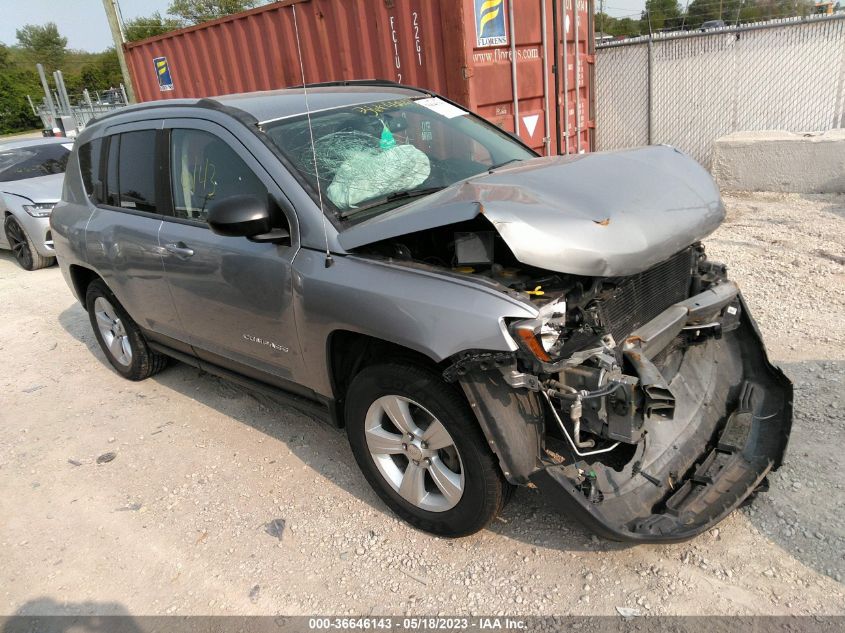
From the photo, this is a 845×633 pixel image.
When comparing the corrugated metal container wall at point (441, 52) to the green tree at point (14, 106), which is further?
the green tree at point (14, 106)

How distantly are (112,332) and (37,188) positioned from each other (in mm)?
5062

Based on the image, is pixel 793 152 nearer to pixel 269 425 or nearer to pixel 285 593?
pixel 269 425

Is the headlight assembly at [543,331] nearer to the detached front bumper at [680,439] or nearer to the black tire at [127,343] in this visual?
the detached front bumper at [680,439]

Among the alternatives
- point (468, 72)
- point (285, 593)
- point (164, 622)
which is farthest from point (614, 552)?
point (468, 72)

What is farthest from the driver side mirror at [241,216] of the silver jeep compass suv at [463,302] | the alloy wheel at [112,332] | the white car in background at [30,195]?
the white car in background at [30,195]

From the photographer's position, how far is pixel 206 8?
10.3m

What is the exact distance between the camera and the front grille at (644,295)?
2.57m

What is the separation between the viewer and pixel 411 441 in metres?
2.75

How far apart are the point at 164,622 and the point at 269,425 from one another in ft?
4.99

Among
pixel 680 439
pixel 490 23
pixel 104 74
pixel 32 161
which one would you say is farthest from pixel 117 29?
pixel 104 74

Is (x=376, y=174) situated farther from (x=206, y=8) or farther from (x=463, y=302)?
(x=206, y=8)

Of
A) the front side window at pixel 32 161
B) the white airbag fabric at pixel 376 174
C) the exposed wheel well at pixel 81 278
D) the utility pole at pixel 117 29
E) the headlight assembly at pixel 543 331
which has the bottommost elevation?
the exposed wheel well at pixel 81 278

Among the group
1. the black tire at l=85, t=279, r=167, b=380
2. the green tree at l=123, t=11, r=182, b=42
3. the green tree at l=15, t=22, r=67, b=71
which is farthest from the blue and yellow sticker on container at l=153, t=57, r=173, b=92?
the green tree at l=15, t=22, r=67, b=71

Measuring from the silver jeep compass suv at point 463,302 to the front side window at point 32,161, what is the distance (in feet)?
21.8
